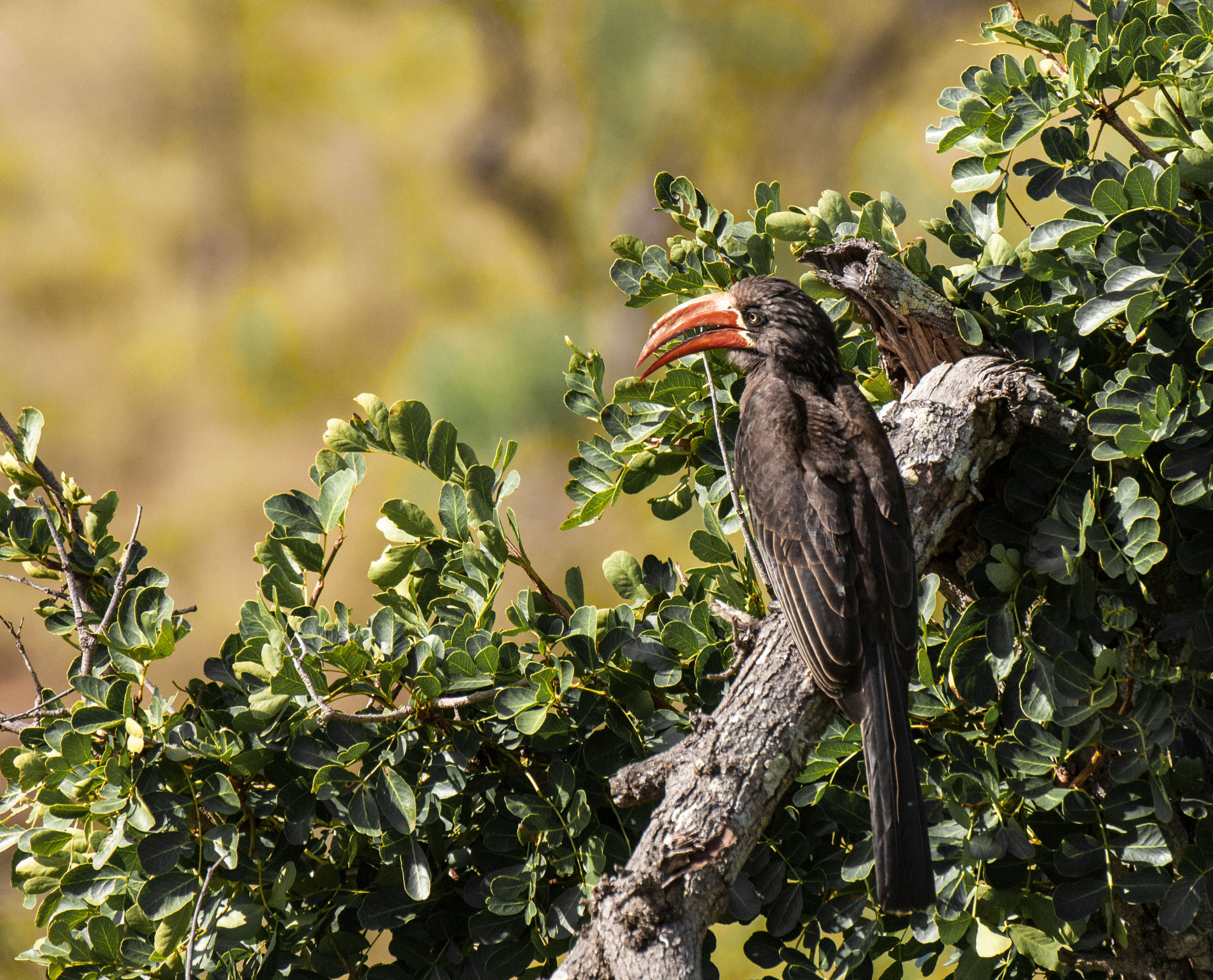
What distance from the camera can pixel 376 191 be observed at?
11.8 feet

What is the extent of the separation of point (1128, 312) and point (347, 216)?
120 inches

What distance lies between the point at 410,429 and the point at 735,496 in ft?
1.86

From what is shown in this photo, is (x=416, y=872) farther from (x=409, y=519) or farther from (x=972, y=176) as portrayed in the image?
(x=972, y=176)

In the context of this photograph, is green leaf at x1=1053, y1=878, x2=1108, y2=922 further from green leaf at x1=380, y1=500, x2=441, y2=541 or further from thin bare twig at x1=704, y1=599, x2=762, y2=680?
green leaf at x1=380, y1=500, x2=441, y2=541

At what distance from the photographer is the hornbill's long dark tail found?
4.07 feet

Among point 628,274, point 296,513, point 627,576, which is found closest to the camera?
point 296,513

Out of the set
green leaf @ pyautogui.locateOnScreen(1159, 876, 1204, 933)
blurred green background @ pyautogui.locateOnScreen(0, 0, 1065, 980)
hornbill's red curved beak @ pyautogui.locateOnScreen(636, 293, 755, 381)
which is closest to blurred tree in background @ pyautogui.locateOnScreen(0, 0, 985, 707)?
blurred green background @ pyautogui.locateOnScreen(0, 0, 1065, 980)

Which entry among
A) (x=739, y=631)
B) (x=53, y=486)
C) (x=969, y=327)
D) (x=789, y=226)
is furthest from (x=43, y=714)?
(x=969, y=327)

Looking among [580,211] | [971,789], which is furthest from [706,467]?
[580,211]

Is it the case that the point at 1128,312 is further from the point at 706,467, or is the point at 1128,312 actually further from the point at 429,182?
the point at 429,182

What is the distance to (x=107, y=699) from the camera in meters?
1.31

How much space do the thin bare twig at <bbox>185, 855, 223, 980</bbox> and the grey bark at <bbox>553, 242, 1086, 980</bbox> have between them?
1.54 feet

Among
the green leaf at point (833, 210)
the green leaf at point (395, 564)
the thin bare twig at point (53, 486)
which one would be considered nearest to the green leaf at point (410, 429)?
the green leaf at point (395, 564)

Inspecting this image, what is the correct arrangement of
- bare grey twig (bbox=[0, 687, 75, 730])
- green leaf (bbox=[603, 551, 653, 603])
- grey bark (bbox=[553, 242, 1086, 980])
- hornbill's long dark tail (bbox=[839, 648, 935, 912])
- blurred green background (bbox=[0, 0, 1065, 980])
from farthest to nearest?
blurred green background (bbox=[0, 0, 1065, 980]), green leaf (bbox=[603, 551, 653, 603]), bare grey twig (bbox=[0, 687, 75, 730]), hornbill's long dark tail (bbox=[839, 648, 935, 912]), grey bark (bbox=[553, 242, 1086, 980])
